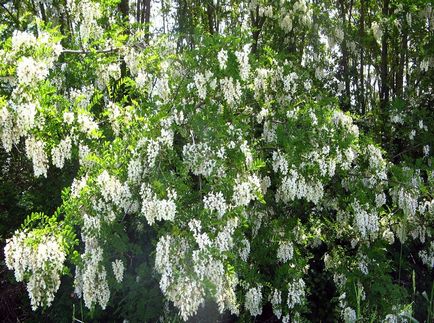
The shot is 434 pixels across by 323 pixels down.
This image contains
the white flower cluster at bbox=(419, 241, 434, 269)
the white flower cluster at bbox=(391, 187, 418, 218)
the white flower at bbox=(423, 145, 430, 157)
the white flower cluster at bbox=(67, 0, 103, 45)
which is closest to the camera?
the white flower cluster at bbox=(67, 0, 103, 45)

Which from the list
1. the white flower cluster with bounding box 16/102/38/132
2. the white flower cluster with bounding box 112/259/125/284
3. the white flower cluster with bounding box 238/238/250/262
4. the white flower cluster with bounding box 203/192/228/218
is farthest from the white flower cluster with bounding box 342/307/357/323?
the white flower cluster with bounding box 16/102/38/132

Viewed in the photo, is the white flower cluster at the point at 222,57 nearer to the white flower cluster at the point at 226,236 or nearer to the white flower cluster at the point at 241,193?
the white flower cluster at the point at 241,193

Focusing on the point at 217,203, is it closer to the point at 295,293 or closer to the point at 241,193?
the point at 241,193

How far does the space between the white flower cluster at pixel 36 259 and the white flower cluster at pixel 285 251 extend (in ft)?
9.81

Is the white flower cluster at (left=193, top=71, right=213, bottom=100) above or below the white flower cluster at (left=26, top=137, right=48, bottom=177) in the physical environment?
above

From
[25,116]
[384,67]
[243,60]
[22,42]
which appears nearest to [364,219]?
[243,60]

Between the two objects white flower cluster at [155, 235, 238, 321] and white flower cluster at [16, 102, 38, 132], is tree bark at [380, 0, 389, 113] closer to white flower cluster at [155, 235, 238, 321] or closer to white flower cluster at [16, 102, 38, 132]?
white flower cluster at [155, 235, 238, 321]

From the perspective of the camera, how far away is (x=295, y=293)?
604cm

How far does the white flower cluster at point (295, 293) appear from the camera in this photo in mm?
6027

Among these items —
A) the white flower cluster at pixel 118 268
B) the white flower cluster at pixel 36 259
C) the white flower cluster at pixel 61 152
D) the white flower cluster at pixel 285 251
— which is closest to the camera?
the white flower cluster at pixel 36 259

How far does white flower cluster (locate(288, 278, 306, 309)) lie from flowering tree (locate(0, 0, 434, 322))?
2 centimetres

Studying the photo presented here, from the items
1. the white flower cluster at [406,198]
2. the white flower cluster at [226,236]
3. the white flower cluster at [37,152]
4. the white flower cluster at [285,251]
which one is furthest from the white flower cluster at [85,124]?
the white flower cluster at [406,198]

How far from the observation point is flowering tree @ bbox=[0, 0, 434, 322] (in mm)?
4176

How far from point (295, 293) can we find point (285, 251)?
500mm
